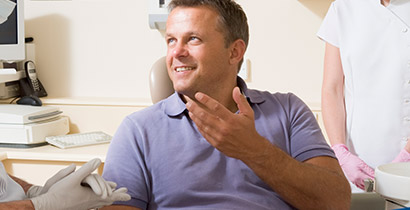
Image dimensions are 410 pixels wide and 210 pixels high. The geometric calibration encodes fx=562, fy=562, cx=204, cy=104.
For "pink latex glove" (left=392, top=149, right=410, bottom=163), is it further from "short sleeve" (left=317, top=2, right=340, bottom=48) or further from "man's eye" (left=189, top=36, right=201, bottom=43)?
"man's eye" (left=189, top=36, right=201, bottom=43)

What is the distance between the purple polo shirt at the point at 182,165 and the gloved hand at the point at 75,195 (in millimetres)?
157

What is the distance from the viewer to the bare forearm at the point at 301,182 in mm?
1433

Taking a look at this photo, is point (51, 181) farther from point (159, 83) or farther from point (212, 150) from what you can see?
point (159, 83)

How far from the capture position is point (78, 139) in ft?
8.80

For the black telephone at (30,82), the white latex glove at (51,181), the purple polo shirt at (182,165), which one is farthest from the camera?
the black telephone at (30,82)

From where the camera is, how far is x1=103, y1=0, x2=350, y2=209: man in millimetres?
1470

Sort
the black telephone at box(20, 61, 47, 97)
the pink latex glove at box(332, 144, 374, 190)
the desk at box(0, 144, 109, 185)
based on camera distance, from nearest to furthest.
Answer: the pink latex glove at box(332, 144, 374, 190)
the desk at box(0, 144, 109, 185)
the black telephone at box(20, 61, 47, 97)

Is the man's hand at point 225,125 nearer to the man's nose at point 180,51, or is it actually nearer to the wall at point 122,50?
the man's nose at point 180,51

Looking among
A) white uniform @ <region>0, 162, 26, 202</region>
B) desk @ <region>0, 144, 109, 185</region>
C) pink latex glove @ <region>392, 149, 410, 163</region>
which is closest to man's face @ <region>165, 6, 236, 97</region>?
white uniform @ <region>0, 162, 26, 202</region>

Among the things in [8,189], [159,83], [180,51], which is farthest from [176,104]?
[8,189]

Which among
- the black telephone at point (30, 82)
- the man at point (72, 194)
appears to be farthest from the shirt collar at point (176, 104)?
the black telephone at point (30, 82)

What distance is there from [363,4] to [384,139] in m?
0.49

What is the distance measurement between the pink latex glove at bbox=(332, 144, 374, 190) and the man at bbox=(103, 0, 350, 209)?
0.94ft

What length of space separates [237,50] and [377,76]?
1.87ft
